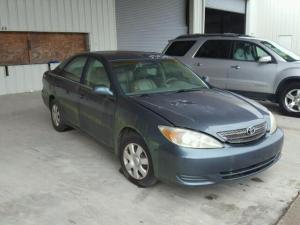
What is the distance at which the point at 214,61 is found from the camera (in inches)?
323

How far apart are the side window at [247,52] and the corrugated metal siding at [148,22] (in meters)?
5.94

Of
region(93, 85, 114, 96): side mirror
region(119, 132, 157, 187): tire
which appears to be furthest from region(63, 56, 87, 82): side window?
region(119, 132, 157, 187): tire

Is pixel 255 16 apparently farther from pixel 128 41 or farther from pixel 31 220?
pixel 31 220

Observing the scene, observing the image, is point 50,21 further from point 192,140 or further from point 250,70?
point 192,140

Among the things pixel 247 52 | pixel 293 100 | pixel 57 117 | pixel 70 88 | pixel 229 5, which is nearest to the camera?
pixel 70 88

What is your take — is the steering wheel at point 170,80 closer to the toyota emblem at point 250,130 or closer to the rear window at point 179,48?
the toyota emblem at point 250,130

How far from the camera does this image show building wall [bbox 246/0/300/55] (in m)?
23.3

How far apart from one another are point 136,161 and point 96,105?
1.05 metres

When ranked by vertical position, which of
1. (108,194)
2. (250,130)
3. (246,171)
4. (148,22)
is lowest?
(108,194)

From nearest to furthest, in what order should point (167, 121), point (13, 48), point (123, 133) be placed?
point (167, 121), point (123, 133), point (13, 48)

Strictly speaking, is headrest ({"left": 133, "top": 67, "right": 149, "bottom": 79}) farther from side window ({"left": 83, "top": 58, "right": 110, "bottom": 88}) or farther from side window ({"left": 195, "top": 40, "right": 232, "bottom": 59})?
side window ({"left": 195, "top": 40, "right": 232, "bottom": 59})

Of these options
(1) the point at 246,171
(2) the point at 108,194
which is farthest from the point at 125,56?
(1) the point at 246,171

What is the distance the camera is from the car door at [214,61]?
8.08m

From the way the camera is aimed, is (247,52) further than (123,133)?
Yes
